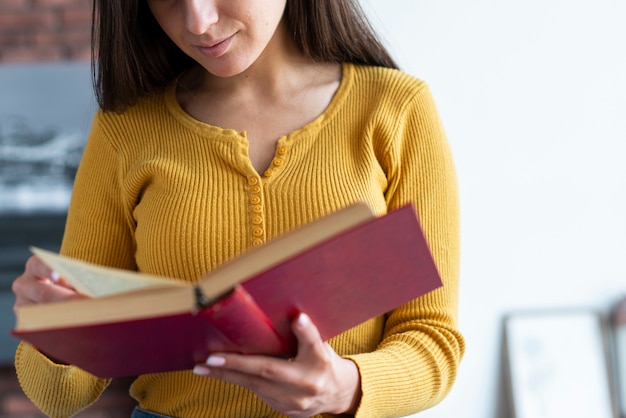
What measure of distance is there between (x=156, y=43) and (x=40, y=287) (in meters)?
0.47

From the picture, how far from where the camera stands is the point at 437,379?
1.08 m

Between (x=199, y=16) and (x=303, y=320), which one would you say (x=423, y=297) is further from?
(x=199, y=16)

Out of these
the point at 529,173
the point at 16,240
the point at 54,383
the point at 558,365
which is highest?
the point at 54,383

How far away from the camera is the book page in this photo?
2.44 ft

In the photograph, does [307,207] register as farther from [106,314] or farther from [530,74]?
[530,74]

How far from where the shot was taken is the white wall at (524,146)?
7.18ft

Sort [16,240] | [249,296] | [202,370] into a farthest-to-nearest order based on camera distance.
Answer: [16,240]
[202,370]
[249,296]

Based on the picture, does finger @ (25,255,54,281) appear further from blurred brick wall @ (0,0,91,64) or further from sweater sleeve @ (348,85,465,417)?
blurred brick wall @ (0,0,91,64)

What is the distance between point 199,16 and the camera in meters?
1.04

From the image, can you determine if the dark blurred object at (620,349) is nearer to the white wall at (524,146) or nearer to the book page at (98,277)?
the white wall at (524,146)

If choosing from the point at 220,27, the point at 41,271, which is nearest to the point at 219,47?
the point at 220,27

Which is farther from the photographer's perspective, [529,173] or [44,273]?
[529,173]

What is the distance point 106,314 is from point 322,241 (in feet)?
0.67

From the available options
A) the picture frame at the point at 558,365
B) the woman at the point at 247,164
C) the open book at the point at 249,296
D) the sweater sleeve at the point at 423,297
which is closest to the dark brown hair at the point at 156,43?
the woman at the point at 247,164
